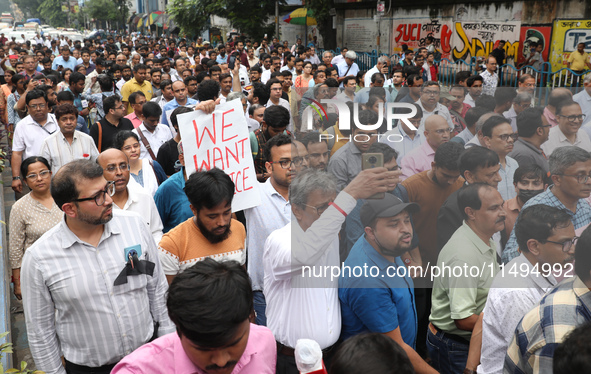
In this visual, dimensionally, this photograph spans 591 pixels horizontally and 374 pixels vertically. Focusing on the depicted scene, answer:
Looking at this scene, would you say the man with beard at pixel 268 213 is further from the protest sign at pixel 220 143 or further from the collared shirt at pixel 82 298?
the collared shirt at pixel 82 298

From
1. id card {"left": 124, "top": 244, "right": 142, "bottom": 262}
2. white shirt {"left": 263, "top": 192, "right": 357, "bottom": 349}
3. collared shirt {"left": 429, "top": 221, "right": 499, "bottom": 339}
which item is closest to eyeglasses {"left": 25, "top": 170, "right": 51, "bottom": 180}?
id card {"left": 124, "top": 244, "right": 142, "bottom": 262}

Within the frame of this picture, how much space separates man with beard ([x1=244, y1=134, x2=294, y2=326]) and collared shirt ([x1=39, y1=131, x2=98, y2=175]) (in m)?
2.46

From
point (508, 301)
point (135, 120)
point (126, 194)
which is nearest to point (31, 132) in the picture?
point (135, 120)

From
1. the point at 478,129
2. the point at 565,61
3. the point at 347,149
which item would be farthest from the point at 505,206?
the point at 565,61

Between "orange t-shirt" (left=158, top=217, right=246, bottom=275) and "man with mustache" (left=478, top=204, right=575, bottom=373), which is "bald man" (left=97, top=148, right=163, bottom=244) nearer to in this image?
"orange t-shirt" (left=158, top=217, right=246, bottom=275)

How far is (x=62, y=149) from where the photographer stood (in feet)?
17.4

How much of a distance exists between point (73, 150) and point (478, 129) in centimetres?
395

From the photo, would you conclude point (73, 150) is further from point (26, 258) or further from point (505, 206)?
point (505, 206)

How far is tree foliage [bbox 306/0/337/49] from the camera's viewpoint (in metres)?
23.6

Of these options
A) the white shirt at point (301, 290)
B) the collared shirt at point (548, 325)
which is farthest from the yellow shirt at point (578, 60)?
the collared shirt at point (548, 325)

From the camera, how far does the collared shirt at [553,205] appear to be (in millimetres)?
2491

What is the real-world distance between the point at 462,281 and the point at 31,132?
5035 millimetres

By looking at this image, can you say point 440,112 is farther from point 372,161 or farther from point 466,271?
point 466,271

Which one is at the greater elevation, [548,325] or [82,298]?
[548,325]
